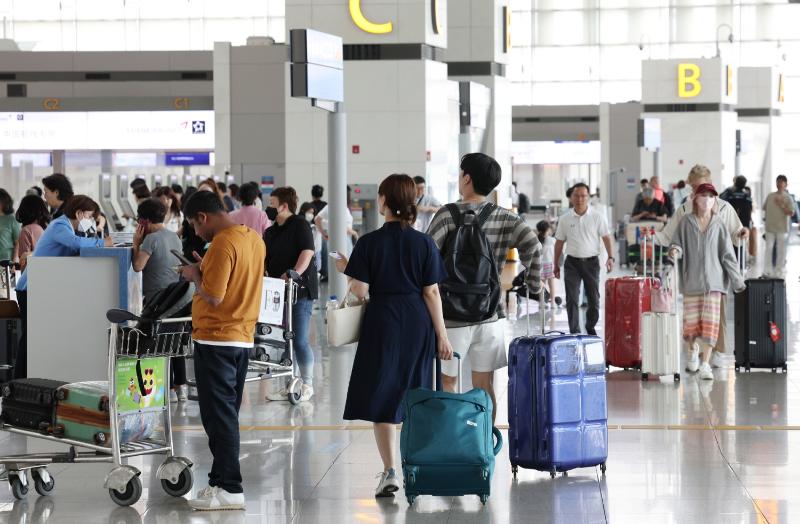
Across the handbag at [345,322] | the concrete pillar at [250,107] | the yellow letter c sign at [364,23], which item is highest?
the yellow letter c sign at [364,23]

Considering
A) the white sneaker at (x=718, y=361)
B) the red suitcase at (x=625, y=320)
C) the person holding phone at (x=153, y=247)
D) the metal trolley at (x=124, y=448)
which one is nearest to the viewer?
the metal trolley at (x=124, y=448)

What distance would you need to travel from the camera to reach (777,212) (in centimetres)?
2236

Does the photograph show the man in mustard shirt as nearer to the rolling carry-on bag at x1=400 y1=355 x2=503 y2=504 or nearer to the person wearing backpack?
A: the rolling carry-on bag at x1=400 y1=355 x2=503 y2=504

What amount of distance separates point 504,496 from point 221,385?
1547mm

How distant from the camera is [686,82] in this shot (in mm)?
39469

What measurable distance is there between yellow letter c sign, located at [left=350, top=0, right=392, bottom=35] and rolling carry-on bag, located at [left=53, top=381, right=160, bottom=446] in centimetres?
1449

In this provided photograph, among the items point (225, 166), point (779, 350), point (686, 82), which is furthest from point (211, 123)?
point (779, 350)

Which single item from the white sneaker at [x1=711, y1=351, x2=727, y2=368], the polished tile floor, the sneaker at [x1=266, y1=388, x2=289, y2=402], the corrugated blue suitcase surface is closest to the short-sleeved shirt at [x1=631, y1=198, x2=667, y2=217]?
the white sneaker at [x1=711, y1=351, x2=727, y2=368]

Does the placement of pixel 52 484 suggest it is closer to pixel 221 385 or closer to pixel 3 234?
pixel 221 385

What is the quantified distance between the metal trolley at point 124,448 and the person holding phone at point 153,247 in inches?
96.0

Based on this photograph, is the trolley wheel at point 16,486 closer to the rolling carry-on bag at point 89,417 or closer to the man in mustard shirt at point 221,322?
the rolling carry-on bag at point 89,417

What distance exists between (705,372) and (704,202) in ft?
4.66

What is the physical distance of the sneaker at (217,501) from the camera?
6.38 metres

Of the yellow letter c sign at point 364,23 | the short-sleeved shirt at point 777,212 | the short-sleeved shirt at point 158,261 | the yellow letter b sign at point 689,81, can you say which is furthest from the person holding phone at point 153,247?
the yellow letter b sign at point 689,81
